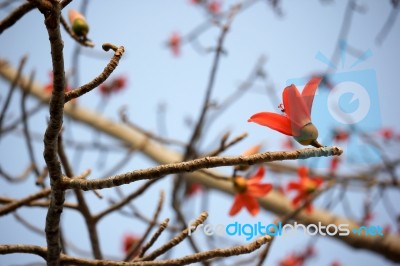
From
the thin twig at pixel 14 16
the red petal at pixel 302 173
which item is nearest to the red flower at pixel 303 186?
the red petal at pixel 302 173

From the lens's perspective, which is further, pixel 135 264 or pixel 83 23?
pixel 83 23

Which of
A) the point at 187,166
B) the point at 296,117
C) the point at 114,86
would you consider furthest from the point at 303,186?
the point at 114,86

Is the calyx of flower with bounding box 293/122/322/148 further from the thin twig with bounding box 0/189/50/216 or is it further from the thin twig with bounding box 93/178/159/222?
the thin twig with bounding box 0/189/50/216

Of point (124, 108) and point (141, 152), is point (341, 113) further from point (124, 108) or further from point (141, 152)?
point (141, 152)

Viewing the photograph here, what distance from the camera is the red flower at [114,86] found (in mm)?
2945

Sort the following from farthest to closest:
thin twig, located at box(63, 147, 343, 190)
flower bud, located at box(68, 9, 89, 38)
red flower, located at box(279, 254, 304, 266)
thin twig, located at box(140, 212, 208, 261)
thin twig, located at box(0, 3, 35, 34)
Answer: red flower, located at box(279, 254, 304, 266) < flower bud, located at box(68, 9, 89, 38) < thin twig, located at box(0, 3, 35, 34) < thin twig, located at box(140, 212, 208, 261) < thin twig, located at box(63, 147, 343, 190)

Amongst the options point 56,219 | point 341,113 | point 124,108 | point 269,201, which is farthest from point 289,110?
point 269,201

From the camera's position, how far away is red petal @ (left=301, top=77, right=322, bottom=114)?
0.42 meters

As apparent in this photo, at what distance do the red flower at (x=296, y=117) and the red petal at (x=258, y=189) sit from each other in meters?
0.51

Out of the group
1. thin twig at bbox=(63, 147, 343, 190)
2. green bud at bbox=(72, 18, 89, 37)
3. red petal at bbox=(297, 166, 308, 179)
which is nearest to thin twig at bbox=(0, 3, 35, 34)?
green bud at bbox=(72, 18, 89, 37)

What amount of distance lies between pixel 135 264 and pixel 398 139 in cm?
342

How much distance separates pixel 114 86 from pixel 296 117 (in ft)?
9.12

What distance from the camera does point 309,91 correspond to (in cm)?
43

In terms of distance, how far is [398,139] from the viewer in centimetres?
322
